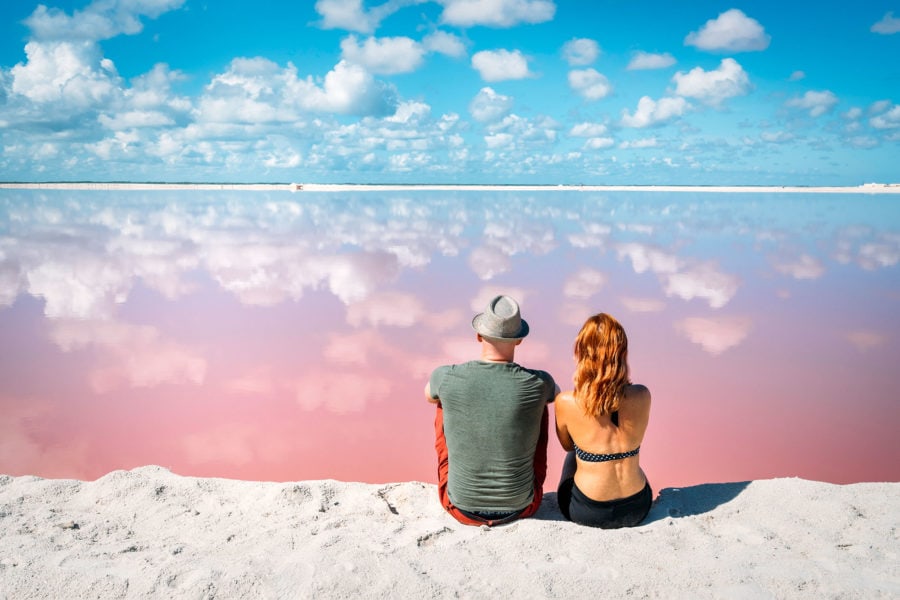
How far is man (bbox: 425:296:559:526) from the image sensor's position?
321cm

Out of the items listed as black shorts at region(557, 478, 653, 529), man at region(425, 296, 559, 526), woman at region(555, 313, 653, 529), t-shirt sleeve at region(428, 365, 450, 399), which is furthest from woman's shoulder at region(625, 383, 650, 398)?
t-shirt sleeve at region(428, 365, 450, 399)

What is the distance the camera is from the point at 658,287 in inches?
410

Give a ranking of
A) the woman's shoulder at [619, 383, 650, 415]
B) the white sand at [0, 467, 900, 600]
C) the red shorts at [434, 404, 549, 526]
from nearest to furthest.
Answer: the white sand at [0, 467, 900, 600] → the woman's shoulder at [619, 383, 650, 415] → the red shorts at [434, 404, 549, 526]

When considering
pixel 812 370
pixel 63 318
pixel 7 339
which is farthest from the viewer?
pixel 63 318

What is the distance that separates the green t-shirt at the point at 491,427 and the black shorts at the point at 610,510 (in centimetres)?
26

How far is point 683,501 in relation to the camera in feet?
12.1

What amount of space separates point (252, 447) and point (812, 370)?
5154 millimetres

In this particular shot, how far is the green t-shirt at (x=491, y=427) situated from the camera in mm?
3201

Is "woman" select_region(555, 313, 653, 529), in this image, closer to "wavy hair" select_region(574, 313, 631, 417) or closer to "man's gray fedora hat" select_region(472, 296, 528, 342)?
"wavy hair" select_region(574, 313, 631, 417)

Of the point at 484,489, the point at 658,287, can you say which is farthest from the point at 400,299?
the point at 484,489

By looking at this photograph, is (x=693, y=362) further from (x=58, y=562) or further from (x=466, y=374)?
→ (x=58, y=562)

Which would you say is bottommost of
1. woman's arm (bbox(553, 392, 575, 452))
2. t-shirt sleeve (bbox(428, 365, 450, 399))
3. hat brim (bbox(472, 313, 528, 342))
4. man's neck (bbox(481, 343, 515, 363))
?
woman's arm (bbox(553, 392, 575, 452))

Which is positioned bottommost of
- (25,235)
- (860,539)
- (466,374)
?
(860,539)

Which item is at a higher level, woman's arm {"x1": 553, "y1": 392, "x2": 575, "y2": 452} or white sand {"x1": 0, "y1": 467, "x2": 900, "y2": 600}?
woman's arm {"x1": 553, "y1": 392, "x2": 575, "y2": 452}
